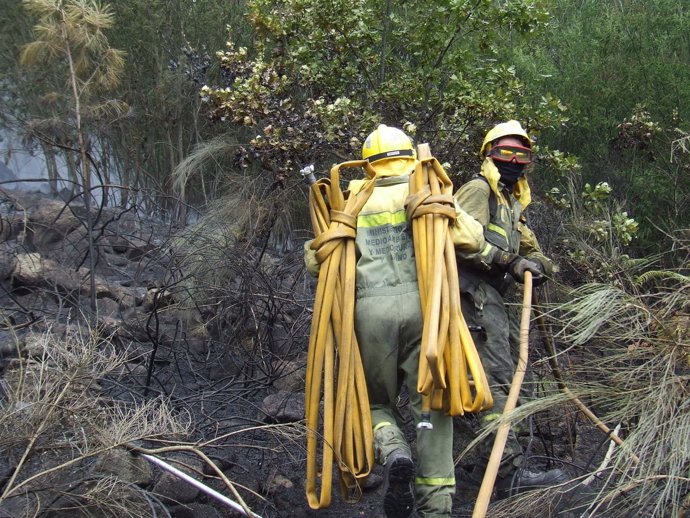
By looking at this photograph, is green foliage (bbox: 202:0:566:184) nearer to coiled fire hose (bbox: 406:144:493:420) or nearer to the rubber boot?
coiled fire hose (bbox: 406:144:493:420)

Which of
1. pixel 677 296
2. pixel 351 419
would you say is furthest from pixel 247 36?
pixel 677 296

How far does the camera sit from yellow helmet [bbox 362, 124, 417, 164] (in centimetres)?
427

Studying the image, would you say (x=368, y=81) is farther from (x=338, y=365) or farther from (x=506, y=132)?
(x=338, y=365)

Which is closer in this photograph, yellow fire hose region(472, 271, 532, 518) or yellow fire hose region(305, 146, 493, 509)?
yellow fire hose region(472, 271, 532, 518)

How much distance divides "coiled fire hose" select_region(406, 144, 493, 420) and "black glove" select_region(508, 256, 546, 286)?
566 mm

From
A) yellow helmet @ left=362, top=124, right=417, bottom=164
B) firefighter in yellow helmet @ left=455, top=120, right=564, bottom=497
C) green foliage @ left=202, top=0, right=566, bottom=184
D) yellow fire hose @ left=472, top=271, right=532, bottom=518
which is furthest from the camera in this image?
green foliage @ left=202, top=0, right=566, bottom=184

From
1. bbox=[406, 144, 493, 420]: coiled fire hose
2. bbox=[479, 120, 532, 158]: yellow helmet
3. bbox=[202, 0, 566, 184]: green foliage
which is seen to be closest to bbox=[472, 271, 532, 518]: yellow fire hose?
bbox=[406, 144, 493, 420]: coiled fire hose

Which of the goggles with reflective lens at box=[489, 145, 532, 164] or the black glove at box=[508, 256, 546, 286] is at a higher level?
the goggles with reflective lens at box=[489, 145, 532, 164]

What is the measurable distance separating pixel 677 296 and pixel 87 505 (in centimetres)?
253

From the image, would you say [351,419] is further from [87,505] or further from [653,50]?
[653,50]

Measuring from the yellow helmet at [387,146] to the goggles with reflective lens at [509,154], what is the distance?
0.64 meters

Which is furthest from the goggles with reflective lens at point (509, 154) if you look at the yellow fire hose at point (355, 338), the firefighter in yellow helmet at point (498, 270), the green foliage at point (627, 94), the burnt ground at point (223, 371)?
the green foliage at point (627, 94)

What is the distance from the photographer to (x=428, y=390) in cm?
375

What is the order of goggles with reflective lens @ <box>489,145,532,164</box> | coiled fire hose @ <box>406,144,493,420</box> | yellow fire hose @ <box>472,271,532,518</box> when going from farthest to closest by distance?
goggles with reflective lens @ <box>489,145,532,164</box>
coiled fire hose @ <box>406,144,493,420</box>
yellow fire hose @ <box>472,271,532,518</box>
